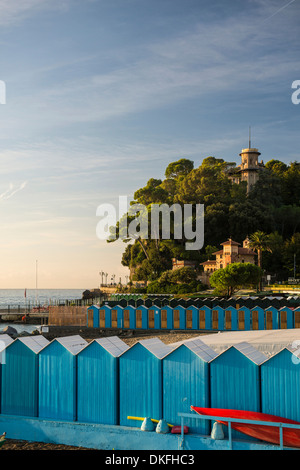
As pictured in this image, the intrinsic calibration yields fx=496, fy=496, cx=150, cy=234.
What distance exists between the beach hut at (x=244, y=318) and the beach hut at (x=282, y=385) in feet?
84.1

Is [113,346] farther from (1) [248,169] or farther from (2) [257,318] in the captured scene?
(1) [248,169]

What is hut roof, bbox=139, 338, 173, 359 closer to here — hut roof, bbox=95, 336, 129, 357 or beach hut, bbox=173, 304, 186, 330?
hut roof, bbox=95, 336, 129, 357

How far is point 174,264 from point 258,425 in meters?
86.8

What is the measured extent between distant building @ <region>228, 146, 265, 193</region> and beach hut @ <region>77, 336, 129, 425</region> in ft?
378

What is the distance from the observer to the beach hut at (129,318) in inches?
1530

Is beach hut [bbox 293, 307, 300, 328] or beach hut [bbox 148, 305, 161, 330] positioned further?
beach hut [bbox 148, 305, 161, 330]


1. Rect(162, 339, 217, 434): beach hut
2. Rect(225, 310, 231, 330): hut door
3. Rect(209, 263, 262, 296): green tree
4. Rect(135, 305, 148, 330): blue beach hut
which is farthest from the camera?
Rect(209, 263, 262, 296): green tree

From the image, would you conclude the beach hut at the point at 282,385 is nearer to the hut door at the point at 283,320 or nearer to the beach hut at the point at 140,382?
the beach hut at the point at 140,382

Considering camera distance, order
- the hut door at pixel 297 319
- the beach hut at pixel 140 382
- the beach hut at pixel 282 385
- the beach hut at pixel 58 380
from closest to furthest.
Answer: the beach hut at pixel 282 385, the beach hut at pixel 140 382, the beach hut at pixel 58 380, the hut door at pixel 297 319

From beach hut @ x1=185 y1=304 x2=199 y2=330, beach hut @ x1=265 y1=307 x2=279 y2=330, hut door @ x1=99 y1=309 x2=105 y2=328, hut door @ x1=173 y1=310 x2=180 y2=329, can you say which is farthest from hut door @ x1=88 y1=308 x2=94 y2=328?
beach hut @ x1=265 y1=307 x2=279 y2=330

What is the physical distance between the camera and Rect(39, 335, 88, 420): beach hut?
12812mm

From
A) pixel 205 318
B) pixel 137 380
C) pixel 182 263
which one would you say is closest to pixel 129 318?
pixel 205 318

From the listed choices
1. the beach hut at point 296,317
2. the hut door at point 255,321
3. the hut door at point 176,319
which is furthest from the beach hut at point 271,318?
the hut door at point 176,319
